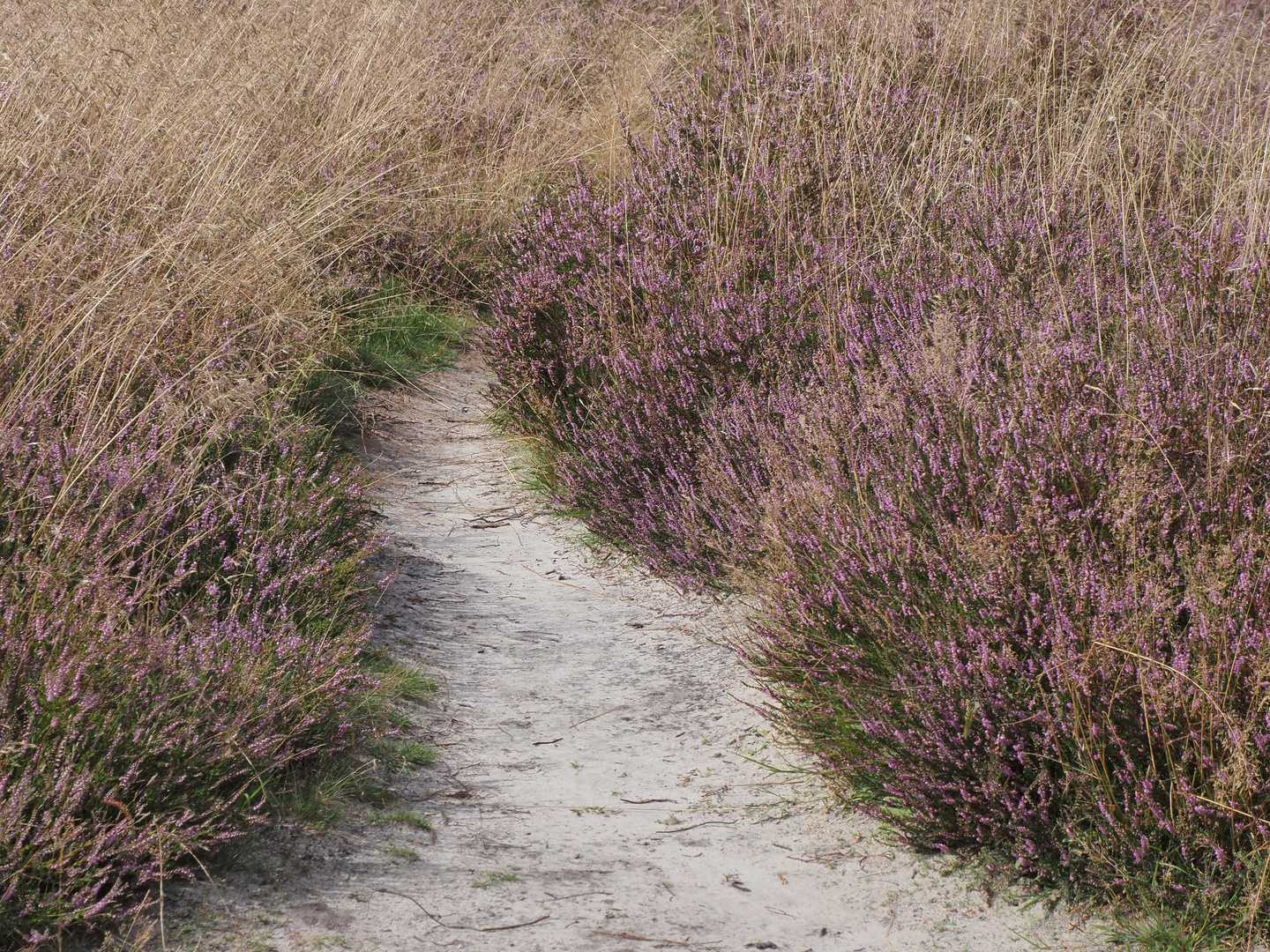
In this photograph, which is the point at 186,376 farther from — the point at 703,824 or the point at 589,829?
the point at 703,824

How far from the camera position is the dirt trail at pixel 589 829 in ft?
7.59

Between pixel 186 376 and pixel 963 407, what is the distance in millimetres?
2469

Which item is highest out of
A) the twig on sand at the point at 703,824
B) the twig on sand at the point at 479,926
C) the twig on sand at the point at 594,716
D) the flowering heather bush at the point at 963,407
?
the flowering heather bush at the point at 963,407

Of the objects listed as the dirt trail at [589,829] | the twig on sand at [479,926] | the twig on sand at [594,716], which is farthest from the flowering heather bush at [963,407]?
the twig on sand at [479,926]

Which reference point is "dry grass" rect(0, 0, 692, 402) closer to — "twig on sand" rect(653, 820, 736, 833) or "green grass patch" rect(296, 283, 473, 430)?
"green grass patch" rect(296, 283, 473, 430)

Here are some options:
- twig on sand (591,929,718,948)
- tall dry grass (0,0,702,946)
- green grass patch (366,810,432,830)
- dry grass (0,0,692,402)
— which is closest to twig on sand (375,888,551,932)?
twig on sand (591,929,718,948)

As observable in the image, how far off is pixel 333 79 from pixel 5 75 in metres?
1.90

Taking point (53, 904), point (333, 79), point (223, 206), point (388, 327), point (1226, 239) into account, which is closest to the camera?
point (53, 904)

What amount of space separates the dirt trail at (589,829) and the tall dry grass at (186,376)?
271 millimetres

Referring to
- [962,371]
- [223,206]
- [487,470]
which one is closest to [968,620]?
[962,371]

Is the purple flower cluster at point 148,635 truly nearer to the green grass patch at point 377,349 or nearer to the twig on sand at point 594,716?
the twig on sand at point 594,716

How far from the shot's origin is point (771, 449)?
3.58 m

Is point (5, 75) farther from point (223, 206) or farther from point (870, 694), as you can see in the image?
point (870, 694)

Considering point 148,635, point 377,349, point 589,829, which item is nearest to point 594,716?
point 589,829
